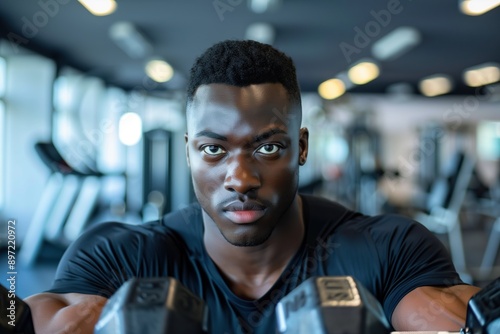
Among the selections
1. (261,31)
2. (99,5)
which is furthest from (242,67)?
(261,31)

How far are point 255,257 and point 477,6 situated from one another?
14.1 feet

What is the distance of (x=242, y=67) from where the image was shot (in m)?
1.10

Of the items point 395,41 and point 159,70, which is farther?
point 159,70

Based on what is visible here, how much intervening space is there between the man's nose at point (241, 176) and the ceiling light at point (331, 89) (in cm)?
851

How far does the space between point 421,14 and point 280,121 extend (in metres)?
4.40

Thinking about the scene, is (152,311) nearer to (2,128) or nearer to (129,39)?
(2,128)

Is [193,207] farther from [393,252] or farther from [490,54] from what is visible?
[490,54]

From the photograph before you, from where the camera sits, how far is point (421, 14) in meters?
4.90

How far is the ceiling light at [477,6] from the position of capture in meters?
4.39

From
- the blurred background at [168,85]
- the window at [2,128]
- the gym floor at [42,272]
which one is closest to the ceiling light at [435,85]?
the blurred background at [168,85]

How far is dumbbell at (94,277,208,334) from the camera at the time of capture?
1.85 feet

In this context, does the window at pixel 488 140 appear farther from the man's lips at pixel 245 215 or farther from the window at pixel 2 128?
the man's lips at pixel 245 215

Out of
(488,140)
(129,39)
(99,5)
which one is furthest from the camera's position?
Result: (488,140)

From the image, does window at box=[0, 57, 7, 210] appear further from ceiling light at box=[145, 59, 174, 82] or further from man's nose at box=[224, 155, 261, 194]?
man's nose at box=[224, 155, 261, 194]
